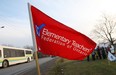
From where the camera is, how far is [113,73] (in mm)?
13992

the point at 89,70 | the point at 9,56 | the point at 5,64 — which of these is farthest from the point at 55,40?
the point at 9,56

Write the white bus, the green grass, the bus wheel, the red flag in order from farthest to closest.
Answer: the bus wheel, the white bus, the green grass, the red flag

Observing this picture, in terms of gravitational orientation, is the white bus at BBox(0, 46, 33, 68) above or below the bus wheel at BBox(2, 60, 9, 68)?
above

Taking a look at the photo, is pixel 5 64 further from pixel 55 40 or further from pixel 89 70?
pixel 55 40

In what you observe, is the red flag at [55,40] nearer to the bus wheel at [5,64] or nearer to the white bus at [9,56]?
the white bus at [9,56]

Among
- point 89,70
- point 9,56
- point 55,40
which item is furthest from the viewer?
point 9,56

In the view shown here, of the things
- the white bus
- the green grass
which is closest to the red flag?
the green grass

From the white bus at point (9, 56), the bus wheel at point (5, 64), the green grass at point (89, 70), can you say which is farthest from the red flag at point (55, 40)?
the bus wheel at point (5, 64)

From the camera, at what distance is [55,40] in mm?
6332

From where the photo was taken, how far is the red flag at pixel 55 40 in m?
6.36

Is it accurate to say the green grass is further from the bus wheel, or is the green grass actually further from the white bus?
the bus wheel

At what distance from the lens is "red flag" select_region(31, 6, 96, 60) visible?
636 centimetres

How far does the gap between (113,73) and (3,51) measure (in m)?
21.1

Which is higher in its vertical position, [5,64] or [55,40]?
[5,64]
